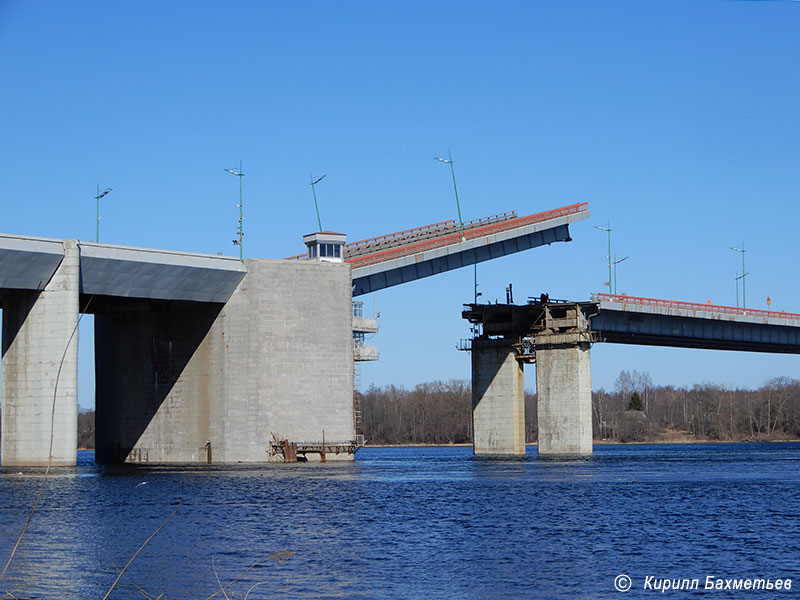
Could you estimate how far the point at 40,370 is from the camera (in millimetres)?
55469

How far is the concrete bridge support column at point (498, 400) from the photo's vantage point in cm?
8188

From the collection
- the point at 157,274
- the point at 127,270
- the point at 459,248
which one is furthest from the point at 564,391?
the point at 127,270

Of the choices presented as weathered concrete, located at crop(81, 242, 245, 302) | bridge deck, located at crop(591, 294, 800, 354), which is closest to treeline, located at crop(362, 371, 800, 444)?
bridge deck, located at crop(591, 294, 800, 354)

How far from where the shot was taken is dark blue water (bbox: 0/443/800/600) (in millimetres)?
21438

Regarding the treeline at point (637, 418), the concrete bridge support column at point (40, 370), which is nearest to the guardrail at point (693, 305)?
the concrete bridge support column at point (40, 370)

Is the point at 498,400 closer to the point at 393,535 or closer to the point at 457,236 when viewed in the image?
the point at 457,236

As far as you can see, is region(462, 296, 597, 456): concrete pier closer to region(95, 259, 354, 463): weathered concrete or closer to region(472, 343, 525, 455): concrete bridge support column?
region(472, 343, 525, 455): concrete bridge support column

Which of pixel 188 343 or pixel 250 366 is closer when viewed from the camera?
pixel 250 366

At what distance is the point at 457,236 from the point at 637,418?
110056 mm

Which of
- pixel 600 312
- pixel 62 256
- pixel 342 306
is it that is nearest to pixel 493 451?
pixel 600 312

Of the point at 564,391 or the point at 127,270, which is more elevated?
the point at 127,270

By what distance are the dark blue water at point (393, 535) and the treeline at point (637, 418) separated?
119 metres

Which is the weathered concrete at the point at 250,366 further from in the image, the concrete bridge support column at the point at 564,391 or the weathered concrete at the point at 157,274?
the concrete bridge support column at the point at 564,391

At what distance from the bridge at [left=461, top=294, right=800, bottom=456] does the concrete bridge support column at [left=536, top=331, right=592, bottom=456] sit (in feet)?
0.21
